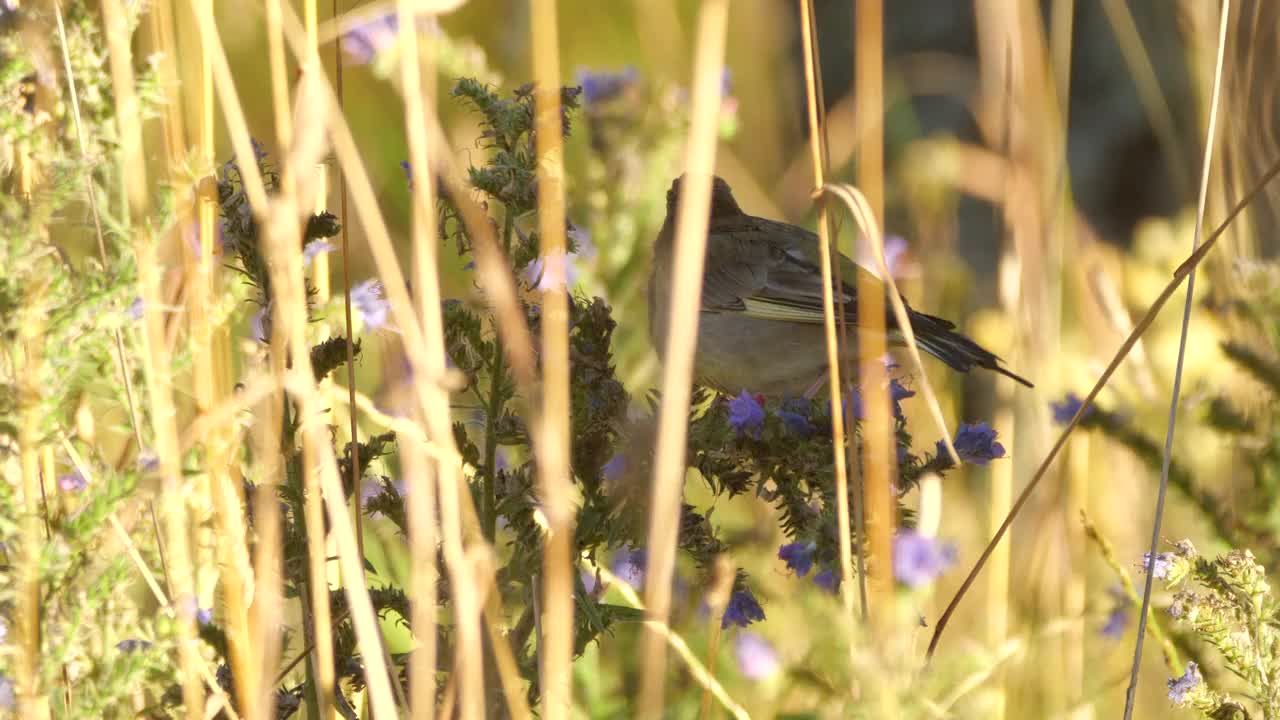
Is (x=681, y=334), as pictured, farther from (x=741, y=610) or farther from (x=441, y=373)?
(x=741, y=610)

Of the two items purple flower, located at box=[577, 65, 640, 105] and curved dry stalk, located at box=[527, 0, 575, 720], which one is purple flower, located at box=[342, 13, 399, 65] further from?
purple flower, located at box=[577, 65, 640, 105]

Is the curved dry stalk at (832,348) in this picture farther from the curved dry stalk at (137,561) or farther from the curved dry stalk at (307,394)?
the curved dry stalk at (137,561)

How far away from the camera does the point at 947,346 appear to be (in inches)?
91.8

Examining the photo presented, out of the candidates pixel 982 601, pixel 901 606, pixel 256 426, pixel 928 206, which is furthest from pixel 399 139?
pixel 901 606

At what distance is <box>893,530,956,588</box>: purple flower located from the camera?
1.35 m

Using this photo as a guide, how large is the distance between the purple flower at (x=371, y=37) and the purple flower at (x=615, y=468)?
1.98ft

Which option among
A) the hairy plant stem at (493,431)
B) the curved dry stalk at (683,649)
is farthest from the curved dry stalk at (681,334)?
the hairy plant stem at (493,431)

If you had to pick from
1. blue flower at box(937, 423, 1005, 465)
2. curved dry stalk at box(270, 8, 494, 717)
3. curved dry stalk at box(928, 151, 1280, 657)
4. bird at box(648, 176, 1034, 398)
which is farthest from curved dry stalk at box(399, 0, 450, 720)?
bird at box(648, 176, 1034, 398)

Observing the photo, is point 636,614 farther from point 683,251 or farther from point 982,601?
point 982,601

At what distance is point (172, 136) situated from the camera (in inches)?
61.4

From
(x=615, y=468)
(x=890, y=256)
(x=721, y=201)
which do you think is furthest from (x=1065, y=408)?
(x=615, y=468)

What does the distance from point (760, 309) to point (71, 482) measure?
1.44 metres

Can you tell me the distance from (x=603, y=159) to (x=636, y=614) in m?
1.09

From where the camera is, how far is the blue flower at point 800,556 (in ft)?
4.75
